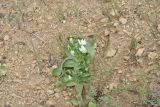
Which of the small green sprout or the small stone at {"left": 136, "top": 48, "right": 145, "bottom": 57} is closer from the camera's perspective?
the small green sprout

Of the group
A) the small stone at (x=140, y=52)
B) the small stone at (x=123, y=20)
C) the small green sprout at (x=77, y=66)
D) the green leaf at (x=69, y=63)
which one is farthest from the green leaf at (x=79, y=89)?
the small stone at (x=123, y=20)

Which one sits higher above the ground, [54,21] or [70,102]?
[54,21]

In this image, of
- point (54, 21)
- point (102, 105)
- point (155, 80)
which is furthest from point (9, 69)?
point (155, 80)

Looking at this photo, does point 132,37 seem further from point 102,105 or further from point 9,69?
point 9,69

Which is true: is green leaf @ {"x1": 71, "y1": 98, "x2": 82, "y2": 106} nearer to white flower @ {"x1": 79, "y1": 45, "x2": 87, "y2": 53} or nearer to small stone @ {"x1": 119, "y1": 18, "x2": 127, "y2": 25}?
white flower @ {"x1": 79, "y1": 45, "x2": 87, "y2": 53}

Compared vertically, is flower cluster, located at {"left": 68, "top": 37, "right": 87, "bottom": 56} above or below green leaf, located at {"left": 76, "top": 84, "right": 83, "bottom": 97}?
above

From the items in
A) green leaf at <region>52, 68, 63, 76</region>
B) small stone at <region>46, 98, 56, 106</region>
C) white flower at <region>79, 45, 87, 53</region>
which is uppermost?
white flower at <region>79, 45, 87, 53</region>

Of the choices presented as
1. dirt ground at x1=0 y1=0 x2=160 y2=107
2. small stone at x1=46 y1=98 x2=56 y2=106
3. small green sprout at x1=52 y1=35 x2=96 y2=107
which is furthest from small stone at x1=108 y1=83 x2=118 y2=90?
small stone at x1=46 y1=98 x2=56 y2=106

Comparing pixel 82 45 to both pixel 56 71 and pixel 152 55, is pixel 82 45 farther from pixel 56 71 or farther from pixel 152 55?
pixel 152 55

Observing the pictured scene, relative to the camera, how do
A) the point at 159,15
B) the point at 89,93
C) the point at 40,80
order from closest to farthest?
the point at 89,93 < the point at 40,80 < the point at 159,15
